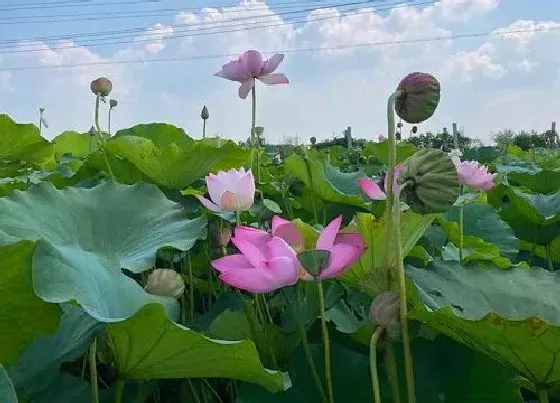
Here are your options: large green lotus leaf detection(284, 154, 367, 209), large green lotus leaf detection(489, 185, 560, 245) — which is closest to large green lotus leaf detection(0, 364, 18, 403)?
large green lotus leaf detection(284, 154, 367, 209)

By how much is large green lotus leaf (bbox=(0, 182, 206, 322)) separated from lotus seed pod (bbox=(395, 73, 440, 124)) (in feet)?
0.72

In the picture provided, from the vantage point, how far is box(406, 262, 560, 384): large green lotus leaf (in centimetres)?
48

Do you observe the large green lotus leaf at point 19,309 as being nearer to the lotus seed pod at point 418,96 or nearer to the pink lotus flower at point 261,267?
the pink lotus flower at point 261,267

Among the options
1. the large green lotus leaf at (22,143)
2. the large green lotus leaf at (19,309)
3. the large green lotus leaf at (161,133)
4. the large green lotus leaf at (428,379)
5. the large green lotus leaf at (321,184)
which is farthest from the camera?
the large green lotus leaf at (22,143)

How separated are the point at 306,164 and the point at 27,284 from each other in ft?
2.20

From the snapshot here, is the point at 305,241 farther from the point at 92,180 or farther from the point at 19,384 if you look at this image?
the point at 92,180

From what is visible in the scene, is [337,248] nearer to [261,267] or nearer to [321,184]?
[261,267]

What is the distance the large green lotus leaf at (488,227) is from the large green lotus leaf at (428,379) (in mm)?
643

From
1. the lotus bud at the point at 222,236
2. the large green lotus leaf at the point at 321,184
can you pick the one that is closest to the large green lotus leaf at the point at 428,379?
the lotus bud at the point at 222,236

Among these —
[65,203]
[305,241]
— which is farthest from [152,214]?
[305,241]

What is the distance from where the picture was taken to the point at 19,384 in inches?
21.5

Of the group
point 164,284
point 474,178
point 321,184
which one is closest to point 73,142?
A: point 321,184

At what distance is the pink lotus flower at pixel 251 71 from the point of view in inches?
38.7

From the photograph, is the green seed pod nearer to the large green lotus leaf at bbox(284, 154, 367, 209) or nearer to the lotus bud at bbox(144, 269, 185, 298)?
the lotus bud at bbox(144, 269, 185, 298)
